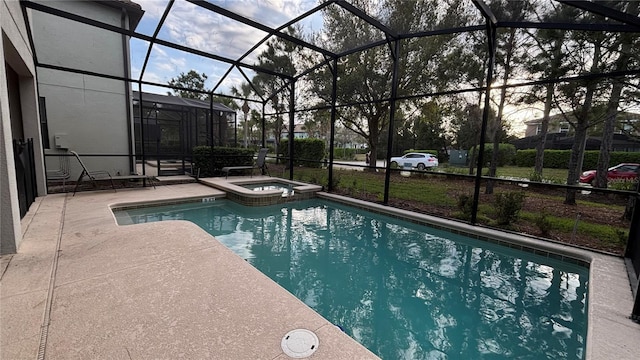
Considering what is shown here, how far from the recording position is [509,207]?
4.36m

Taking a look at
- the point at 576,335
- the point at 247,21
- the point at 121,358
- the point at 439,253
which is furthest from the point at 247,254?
the point at 247,21

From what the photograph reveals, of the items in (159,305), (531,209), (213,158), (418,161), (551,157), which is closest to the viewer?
(159,305)

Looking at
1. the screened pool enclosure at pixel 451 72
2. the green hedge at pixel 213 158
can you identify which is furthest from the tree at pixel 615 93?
the green hedge at pixel 213 158

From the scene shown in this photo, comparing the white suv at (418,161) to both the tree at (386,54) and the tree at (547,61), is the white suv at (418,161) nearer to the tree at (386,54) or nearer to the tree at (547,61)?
the tree at (386,54)

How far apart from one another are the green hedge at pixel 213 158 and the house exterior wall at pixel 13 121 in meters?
3.55

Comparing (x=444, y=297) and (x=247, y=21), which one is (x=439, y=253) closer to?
(x=444, y=297)

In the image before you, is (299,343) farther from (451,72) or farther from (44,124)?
(451,72)

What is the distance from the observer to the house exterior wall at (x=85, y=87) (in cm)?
616

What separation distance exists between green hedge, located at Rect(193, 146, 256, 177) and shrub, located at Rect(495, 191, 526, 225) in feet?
23.4

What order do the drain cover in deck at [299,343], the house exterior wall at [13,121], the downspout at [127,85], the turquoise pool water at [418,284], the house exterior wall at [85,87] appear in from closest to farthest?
the drain cover in deck at [299,343]
the turquoise pool water at [418,284]
the house exterior wall at [13,121]
the house exterior wall at [85,87]
the downspout at [127,85]

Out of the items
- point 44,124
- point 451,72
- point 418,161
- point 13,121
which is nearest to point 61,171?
point 44,124

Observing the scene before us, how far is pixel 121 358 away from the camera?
4.49 feet

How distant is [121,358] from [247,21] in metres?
5.03

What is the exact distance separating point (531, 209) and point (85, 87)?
10909mm
